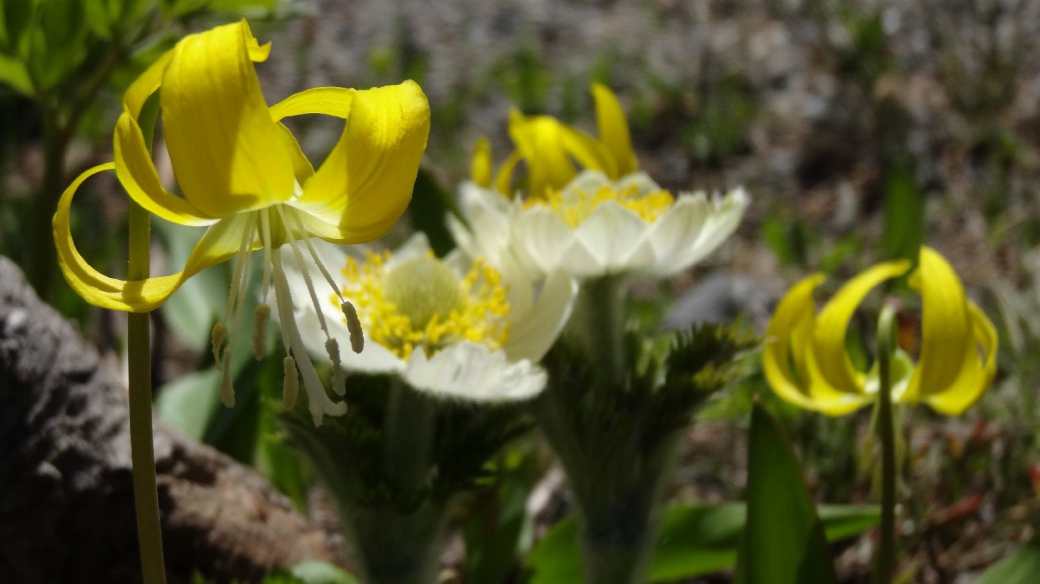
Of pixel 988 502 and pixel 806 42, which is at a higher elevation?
pixel 806 42

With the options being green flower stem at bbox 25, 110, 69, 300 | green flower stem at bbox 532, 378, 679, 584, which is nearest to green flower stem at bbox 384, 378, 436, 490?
green flower stem at bbox 532, 378, 679, 584

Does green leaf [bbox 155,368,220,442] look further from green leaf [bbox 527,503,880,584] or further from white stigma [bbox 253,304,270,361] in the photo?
white stigma [bbox 253,304,270,361]

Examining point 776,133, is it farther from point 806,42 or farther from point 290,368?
point 290,368

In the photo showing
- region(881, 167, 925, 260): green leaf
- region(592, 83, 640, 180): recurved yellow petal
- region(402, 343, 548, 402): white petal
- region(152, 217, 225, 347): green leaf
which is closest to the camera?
region(402, 343, 548, 402): white petal

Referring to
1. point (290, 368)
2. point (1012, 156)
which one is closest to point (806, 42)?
point (1012, 156)

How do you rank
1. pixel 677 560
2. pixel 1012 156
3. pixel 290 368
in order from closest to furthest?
pixel 290 368
pixel 677 560
pixel 1012 156

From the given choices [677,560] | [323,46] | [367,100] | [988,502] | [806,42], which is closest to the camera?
[367,100]

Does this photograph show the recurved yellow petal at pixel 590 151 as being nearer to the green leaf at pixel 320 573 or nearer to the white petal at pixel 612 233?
the white petal at pixel 612 233
